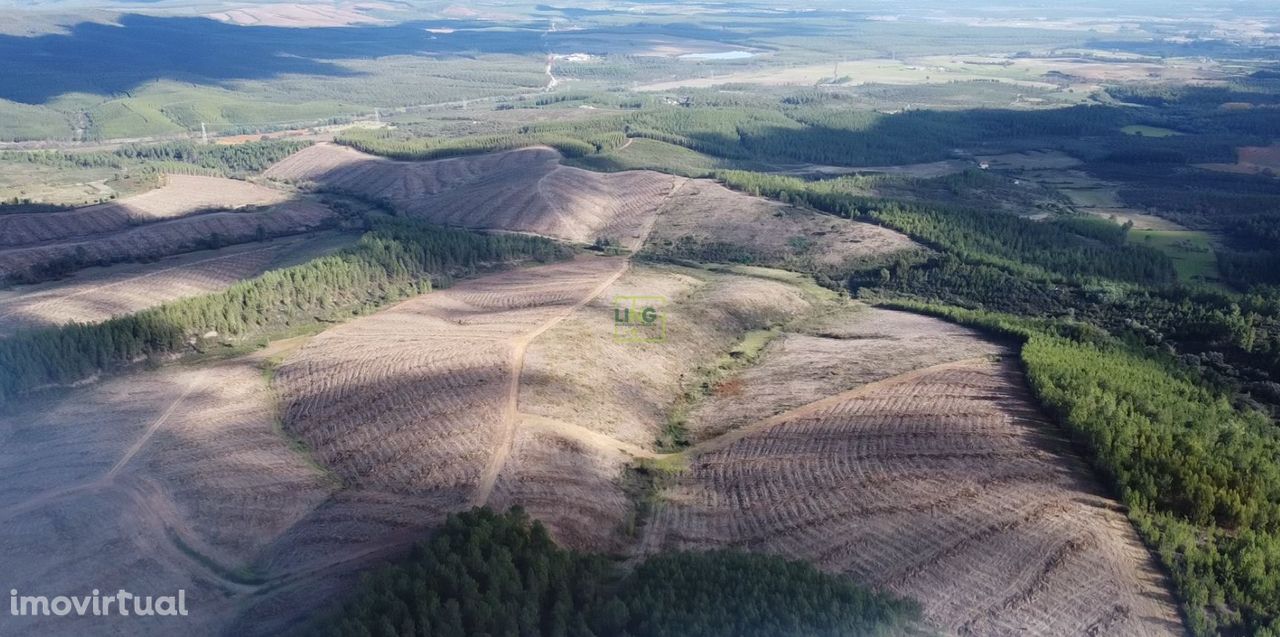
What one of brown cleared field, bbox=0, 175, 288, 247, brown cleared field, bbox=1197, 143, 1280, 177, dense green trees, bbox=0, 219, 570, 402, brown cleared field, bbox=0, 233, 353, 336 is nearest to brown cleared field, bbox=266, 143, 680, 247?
dense green trees, bbox=0, 219, 570, 402

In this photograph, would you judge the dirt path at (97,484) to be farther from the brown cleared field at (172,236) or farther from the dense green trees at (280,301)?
the brown cleared field at (172,236)

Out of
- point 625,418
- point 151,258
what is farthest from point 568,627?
point 151,258

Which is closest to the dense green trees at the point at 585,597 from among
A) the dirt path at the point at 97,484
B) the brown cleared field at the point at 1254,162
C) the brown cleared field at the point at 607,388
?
the brown cleared field at the point at 607,388

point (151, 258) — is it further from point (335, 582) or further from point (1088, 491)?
point (1088, 491)

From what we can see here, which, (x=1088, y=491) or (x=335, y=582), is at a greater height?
(x=1088, y=491)

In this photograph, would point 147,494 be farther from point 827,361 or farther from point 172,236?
point 172,236
